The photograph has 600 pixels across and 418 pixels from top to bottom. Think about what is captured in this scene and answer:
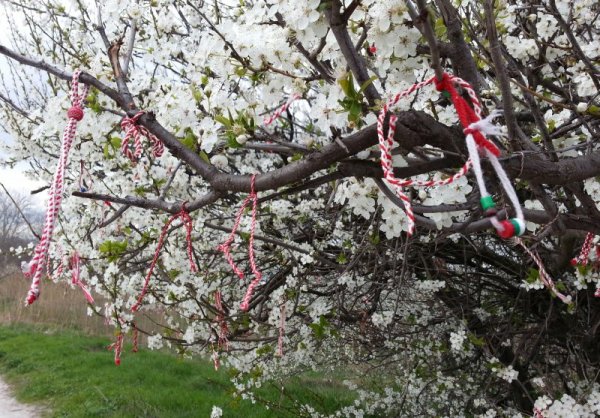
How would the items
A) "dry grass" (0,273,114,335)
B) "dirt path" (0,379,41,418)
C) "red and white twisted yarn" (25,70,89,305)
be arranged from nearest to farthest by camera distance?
"red and white twisted yarn" (25,70,89,305) < "dirt path" (0,379,41,418) < "dry grass" (0,273,114,335)

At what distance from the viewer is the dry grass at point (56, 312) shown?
1091 centimetres

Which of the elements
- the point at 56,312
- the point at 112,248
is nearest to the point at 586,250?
the point at 112,248

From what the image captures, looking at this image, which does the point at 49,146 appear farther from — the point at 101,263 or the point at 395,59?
the point at 395,59

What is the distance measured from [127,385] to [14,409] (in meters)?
1.26

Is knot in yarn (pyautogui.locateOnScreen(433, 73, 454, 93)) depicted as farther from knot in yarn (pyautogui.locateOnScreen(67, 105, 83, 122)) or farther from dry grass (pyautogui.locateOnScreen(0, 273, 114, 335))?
dry grass (pyautogui.locateOnScreen(0, 273, 114, 335))

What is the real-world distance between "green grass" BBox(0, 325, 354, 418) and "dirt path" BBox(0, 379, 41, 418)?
0.37 feet

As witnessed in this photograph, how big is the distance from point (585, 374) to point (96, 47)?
177 inches

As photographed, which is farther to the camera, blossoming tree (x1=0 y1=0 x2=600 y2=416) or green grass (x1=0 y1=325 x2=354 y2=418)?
green grass (x1=0 y1=325 x2=354 y2=418)

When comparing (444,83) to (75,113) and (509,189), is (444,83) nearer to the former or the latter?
(509,189)

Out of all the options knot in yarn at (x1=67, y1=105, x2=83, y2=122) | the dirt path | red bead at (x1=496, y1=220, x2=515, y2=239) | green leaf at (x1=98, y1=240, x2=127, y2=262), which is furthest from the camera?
the dirt path

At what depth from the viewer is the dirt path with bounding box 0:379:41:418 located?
19.5 ft

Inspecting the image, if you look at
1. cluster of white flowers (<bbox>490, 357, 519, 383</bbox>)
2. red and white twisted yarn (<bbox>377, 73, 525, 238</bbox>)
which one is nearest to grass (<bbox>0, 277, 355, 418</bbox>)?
cluster of white flowers (<bbox>490, 357, 519, 383</bbox>)

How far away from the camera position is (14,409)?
20.2 feet

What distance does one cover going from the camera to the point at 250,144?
1661mm
